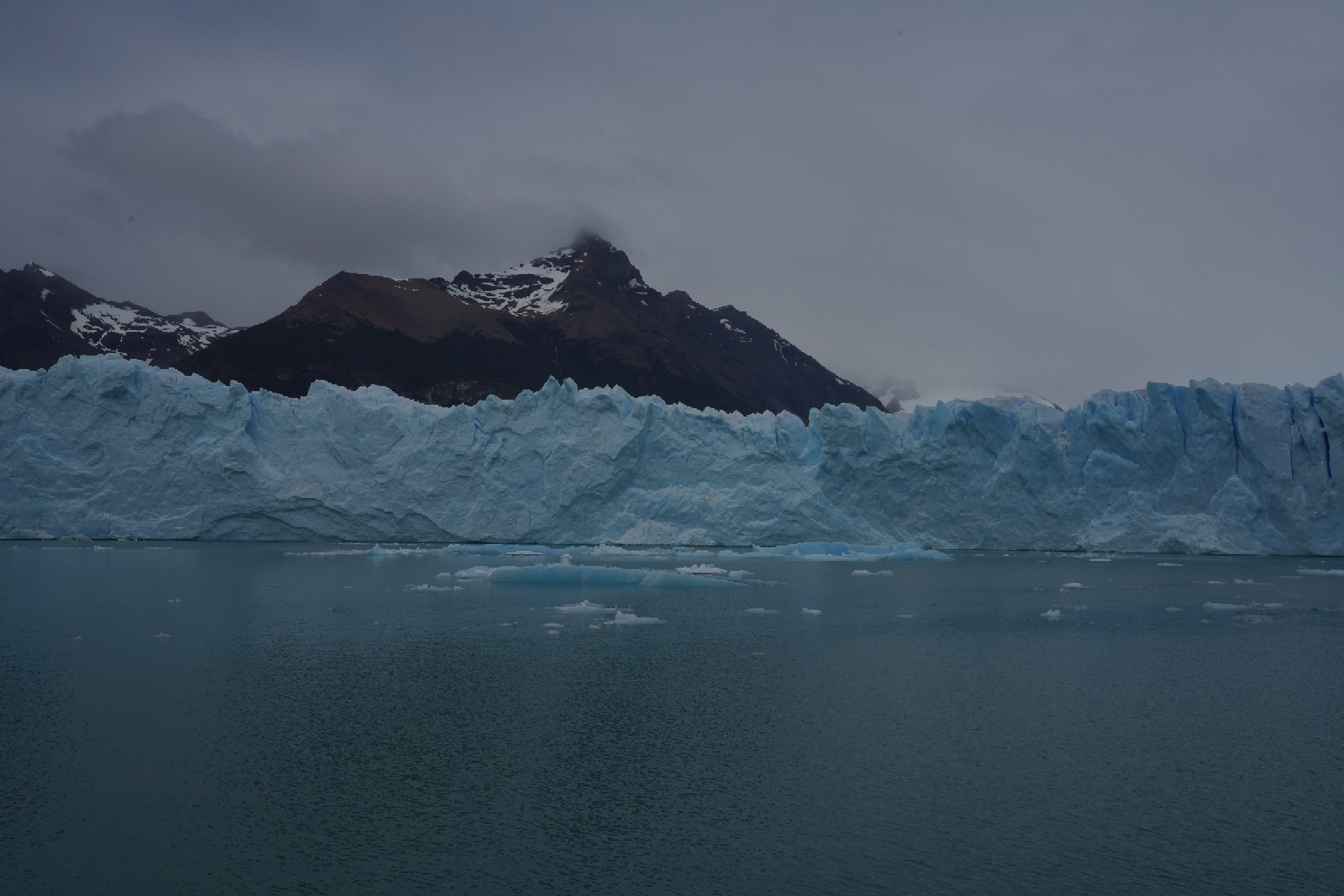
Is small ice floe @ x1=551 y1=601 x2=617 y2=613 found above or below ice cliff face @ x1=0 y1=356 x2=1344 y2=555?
below

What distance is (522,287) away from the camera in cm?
6006

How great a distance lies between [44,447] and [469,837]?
23247 mm

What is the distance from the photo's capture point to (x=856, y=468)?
2419 cm

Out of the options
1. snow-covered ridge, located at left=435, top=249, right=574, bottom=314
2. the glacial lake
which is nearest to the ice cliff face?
the glacial lake

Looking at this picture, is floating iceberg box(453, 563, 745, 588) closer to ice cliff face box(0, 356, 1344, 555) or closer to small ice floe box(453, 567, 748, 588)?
small ice floe box(453, 567, 748, 588)

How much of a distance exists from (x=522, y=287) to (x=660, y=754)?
2273 inches

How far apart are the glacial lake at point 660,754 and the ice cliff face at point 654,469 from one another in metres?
13.9

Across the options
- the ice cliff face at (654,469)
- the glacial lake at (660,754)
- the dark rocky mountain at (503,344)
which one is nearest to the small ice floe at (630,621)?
the glacial lake at (660,754)

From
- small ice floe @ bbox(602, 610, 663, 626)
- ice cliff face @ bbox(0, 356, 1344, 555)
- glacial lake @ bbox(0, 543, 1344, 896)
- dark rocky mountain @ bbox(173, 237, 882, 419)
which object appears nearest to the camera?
glacial lake @ bbox(0, 543, 1344, 896)

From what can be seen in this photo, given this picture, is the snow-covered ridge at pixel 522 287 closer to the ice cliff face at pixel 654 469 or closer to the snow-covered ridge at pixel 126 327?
the snow-covered ridge at pixel 126 327

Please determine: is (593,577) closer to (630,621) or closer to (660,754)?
(630,621)

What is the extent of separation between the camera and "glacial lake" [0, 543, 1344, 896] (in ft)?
10.5

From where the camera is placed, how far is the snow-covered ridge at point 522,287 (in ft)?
184

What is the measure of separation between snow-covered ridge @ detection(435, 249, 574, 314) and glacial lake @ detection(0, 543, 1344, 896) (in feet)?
157
